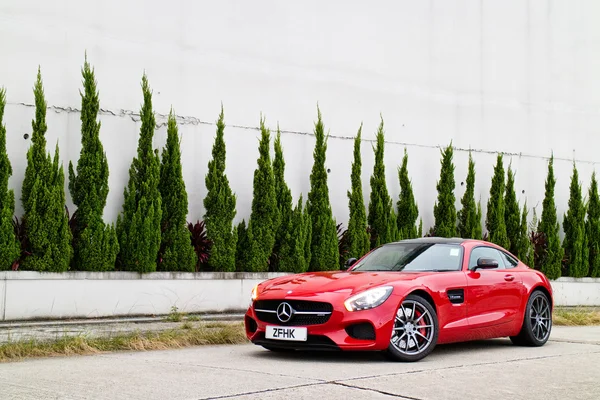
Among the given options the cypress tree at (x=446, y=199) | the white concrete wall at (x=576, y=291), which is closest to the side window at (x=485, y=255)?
the cypress tree at (x=446, y=199)

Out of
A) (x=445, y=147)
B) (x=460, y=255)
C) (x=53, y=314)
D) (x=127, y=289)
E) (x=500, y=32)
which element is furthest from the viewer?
(x=500, y=32)

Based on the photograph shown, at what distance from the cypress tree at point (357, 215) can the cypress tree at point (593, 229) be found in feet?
24.7

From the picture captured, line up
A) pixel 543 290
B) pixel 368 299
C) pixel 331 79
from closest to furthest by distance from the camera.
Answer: pixel 368 299 < pixel 543 290 < pixel 331 79

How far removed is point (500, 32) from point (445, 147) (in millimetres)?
3792

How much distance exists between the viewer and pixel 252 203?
54.9ft

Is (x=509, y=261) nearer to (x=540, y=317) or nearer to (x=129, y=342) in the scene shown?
(x=540, y=317)

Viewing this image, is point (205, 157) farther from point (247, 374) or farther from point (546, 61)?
point (546, 61)

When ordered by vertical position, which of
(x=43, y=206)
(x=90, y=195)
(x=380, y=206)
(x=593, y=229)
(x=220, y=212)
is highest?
(x=380, y=206)

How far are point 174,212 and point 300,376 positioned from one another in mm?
8324

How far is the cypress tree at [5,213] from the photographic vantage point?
1316 centimetres

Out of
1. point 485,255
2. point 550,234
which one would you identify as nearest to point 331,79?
point 550,234

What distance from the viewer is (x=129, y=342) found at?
9859mm

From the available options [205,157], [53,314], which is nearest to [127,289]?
[53,314]

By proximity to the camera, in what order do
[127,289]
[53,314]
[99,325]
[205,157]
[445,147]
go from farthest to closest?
1. [445,147]
2. [205,157]
3. [127,289]
4. [53,314]
5. [99,325]
